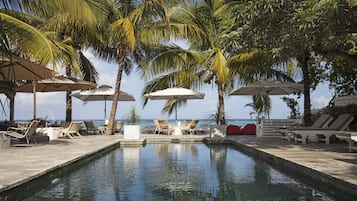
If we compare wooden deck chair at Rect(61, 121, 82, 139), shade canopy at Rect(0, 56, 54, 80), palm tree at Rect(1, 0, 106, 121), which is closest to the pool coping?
palm tree at Rect(1, 0, 106, 121)

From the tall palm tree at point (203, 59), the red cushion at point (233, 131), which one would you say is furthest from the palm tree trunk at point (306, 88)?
the red cushion at point (233, 131)

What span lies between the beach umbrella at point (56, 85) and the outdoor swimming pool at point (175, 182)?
16.9ft

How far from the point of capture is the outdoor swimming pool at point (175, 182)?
6.04m

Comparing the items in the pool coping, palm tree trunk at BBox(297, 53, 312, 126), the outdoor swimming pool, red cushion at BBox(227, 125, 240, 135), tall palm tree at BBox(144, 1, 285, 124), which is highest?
tall palm tree at BBox(144, 1, 285, 124)

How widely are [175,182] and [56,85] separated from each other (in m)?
10.3

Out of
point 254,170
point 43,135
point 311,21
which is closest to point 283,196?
point 254,170

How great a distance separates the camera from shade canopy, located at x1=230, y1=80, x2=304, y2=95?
1588 centimetres

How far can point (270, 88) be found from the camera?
17188 millimetres

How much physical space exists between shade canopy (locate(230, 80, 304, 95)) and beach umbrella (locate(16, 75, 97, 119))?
6.13 meters

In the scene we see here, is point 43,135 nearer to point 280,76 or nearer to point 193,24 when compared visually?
point 193,24

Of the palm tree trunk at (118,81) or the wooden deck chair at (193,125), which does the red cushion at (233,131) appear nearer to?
the wooden deck chair at (193,125)

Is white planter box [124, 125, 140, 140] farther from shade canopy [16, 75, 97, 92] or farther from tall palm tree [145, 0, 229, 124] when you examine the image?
tall palm tree [145, 0, 229, 124]

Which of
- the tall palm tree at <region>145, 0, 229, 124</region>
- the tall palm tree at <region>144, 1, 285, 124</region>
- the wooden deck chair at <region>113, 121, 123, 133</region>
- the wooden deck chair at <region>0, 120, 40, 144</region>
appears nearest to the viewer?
the wooden deck chair at <region>0, 120, 40, 144</region>

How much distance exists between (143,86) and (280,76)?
22.4 ft
